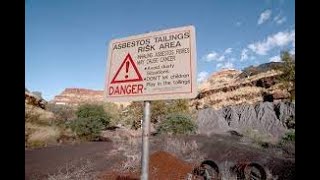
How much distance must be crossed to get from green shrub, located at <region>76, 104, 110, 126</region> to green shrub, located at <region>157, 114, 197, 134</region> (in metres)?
3.65

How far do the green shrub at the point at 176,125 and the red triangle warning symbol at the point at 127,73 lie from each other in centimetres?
2019

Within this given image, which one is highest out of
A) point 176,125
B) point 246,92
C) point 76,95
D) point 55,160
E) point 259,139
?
point 246,92

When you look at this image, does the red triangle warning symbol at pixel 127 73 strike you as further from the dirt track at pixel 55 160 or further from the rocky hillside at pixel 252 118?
the rocky hillside at pixel 252 118

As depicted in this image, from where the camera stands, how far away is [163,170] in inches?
443

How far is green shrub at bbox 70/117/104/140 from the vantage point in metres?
23.8

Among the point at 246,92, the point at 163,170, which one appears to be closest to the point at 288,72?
the point at 246,92

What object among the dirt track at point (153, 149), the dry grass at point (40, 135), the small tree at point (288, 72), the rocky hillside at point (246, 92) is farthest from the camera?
the rocky hillside at point (246, 92)

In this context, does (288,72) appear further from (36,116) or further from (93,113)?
(36,116)

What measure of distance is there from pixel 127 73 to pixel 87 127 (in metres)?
21.3

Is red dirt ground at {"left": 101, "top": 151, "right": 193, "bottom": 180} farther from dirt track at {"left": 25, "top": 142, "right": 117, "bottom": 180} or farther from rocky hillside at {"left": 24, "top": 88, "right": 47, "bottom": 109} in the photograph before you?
rocky hillside at {"left": 24, "top": 88, "right": 47, "bottom": 109}

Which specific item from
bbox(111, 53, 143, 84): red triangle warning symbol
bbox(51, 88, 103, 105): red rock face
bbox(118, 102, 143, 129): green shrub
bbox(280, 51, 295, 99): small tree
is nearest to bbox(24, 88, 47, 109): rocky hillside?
bbox(118, 102, 143, 129): green shrub

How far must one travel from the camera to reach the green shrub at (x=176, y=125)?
78.2ft

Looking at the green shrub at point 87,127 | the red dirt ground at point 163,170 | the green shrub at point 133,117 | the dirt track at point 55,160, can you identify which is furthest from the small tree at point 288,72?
the red dirt ground at point 163,170

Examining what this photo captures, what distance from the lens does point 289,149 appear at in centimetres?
1505
